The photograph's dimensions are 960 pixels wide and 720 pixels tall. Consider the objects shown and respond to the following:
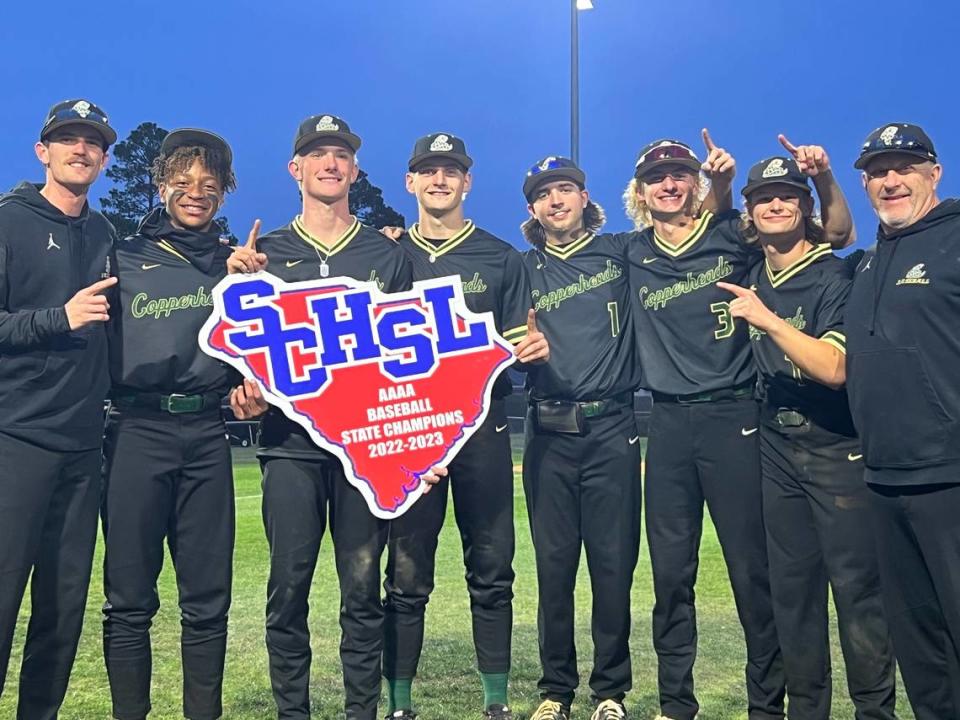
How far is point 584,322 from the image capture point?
5.04 meters

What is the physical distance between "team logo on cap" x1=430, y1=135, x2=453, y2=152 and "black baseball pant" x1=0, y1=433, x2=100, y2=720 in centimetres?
251

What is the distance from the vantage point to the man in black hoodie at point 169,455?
424cm

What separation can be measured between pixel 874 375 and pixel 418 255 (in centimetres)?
256

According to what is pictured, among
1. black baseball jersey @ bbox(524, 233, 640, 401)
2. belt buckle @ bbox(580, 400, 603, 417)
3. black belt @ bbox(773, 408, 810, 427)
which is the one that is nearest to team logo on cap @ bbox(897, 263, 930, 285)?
black belt @ bbox(773, 408, 810, 427)

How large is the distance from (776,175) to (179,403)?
3.36 metres

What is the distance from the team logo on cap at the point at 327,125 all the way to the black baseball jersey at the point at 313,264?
1.70ft

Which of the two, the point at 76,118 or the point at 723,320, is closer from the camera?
the point at 76,118

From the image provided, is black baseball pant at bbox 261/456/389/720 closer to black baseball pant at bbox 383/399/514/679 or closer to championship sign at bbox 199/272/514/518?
championship sign at bbox 199/272/514/518

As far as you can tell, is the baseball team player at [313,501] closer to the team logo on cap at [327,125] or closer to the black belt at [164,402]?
the team logo on cap at [327,125]

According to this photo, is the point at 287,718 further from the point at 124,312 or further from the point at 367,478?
the point at 124,312

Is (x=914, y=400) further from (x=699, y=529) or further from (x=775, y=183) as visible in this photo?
(x=699, y=529)

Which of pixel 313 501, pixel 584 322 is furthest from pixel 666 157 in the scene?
pixel 313 501

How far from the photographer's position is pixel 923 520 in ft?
11.7

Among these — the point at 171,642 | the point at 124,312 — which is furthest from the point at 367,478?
the point at 171,642
